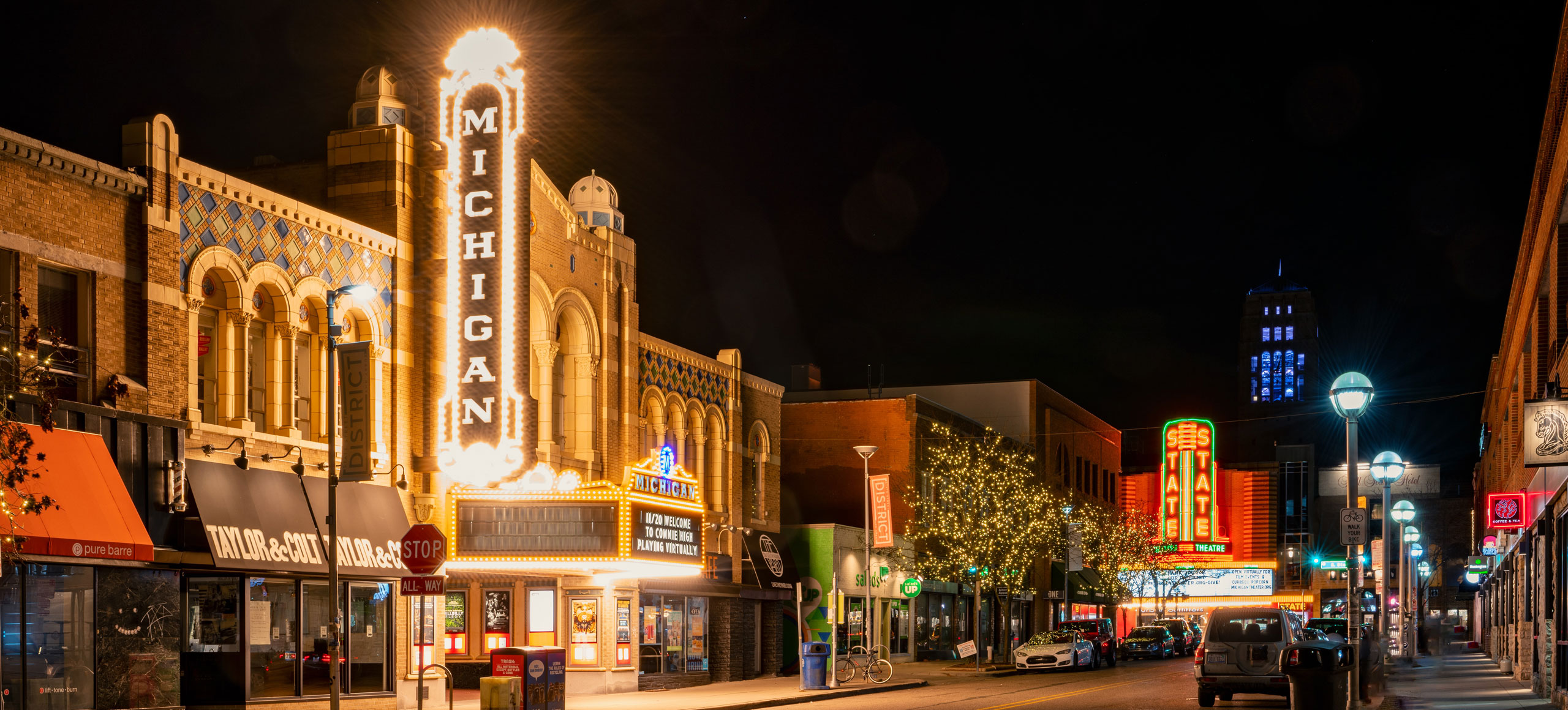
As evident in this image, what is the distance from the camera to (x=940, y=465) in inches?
2068

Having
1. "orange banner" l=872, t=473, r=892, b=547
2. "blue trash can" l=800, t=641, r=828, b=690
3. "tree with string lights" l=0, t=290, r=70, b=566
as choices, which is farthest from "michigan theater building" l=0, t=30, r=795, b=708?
"orange banner" l=872, t=473, r=892, b=547

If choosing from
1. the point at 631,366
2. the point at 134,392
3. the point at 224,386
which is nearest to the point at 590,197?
the point at 631,366

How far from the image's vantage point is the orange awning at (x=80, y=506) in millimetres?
19172

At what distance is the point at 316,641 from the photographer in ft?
84.8

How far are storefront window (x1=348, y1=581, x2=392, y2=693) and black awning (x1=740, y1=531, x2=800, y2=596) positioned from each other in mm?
14828

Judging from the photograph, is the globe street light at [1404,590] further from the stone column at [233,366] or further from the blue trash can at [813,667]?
the stone column at [233,366]

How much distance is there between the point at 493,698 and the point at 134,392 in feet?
22.6

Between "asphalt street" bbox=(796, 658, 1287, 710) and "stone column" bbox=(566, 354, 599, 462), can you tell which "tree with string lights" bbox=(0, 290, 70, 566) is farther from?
"asphalt street" bbox=(796, 658, 1287, 710)

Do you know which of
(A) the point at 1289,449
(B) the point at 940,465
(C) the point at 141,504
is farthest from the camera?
(A) the point at 1289,449

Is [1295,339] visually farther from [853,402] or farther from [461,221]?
[461,221]

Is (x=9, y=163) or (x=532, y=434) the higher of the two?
(x=9, y=163)

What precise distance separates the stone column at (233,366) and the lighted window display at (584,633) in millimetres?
11047

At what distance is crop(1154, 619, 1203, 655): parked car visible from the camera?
61.8m

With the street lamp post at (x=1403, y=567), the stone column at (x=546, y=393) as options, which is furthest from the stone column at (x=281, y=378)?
the street lamp post at (x=1403, y=567)
